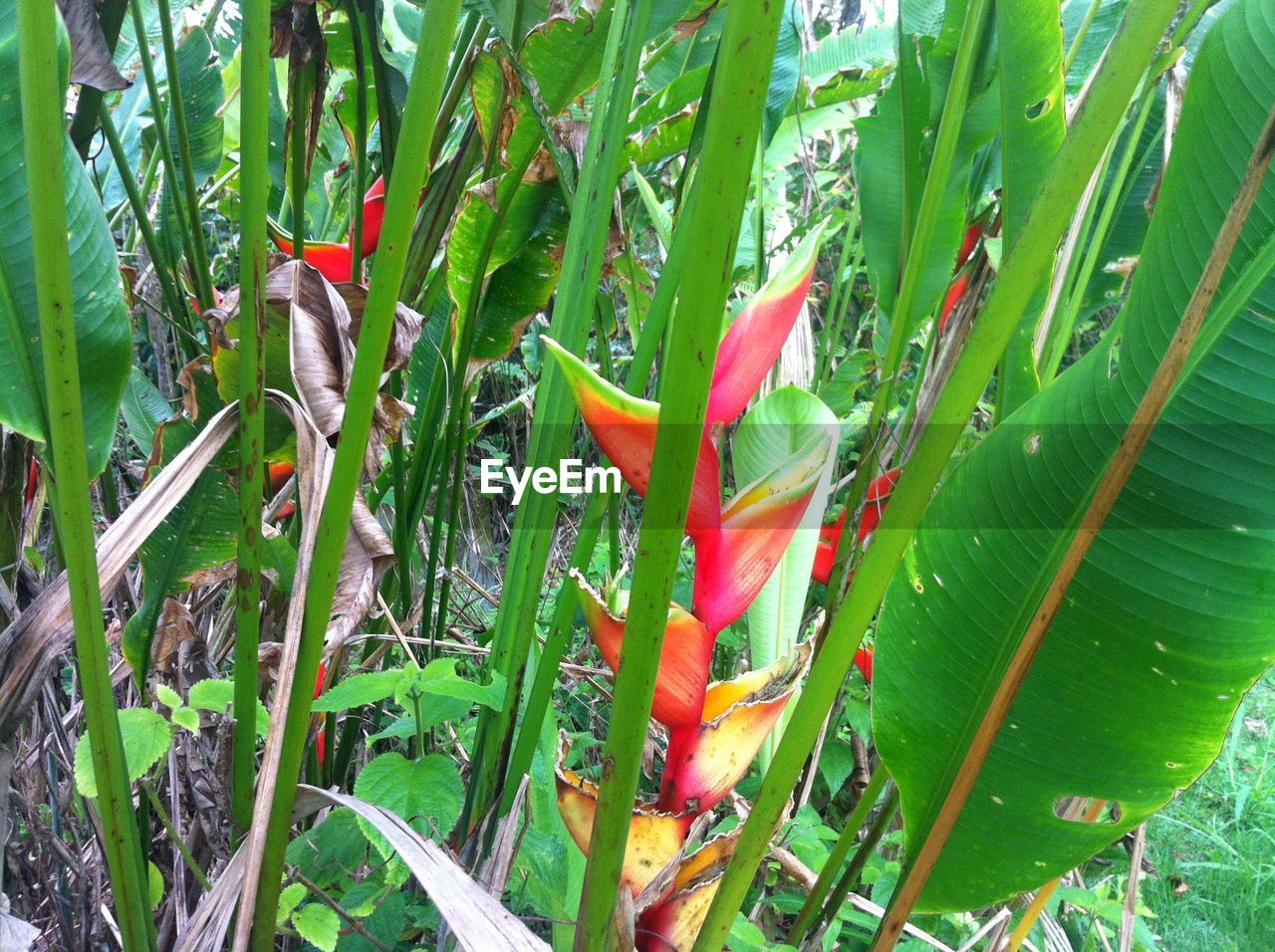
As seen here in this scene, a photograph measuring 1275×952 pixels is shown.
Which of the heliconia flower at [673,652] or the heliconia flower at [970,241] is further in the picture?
the heliconia flower at [970,241]

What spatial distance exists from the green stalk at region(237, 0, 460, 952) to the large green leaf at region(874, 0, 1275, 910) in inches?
11.1

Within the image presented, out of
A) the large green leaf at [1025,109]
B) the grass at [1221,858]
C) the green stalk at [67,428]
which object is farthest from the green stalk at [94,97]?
the grass at [1221,858]

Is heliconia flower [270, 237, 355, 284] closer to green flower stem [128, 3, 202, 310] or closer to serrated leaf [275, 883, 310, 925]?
green flower stem [128, 3, 202, 310]

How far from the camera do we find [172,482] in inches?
18.6

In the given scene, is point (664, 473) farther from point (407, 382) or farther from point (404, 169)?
point (407, 382)

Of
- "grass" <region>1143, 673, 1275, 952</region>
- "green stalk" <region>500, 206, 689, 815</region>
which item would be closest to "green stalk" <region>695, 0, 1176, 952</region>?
"green stalk" <region>500, 206, 689, 815</region>

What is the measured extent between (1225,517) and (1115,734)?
0.13 m

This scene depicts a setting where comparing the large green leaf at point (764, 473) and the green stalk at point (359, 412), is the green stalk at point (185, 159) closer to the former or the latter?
the green stalk at point (359, 412)

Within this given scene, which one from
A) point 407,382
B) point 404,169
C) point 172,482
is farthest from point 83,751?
point 407,382

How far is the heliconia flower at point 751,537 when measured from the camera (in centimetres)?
49

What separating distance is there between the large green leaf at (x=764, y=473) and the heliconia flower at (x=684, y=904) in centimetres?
16

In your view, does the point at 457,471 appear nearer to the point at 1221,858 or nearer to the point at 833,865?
the point at 833,865

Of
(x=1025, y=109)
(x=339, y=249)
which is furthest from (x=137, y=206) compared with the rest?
(x=1025, y=109)

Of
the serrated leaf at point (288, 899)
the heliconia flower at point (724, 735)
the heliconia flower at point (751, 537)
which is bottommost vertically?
the serrated leaf at point (288, 899)
